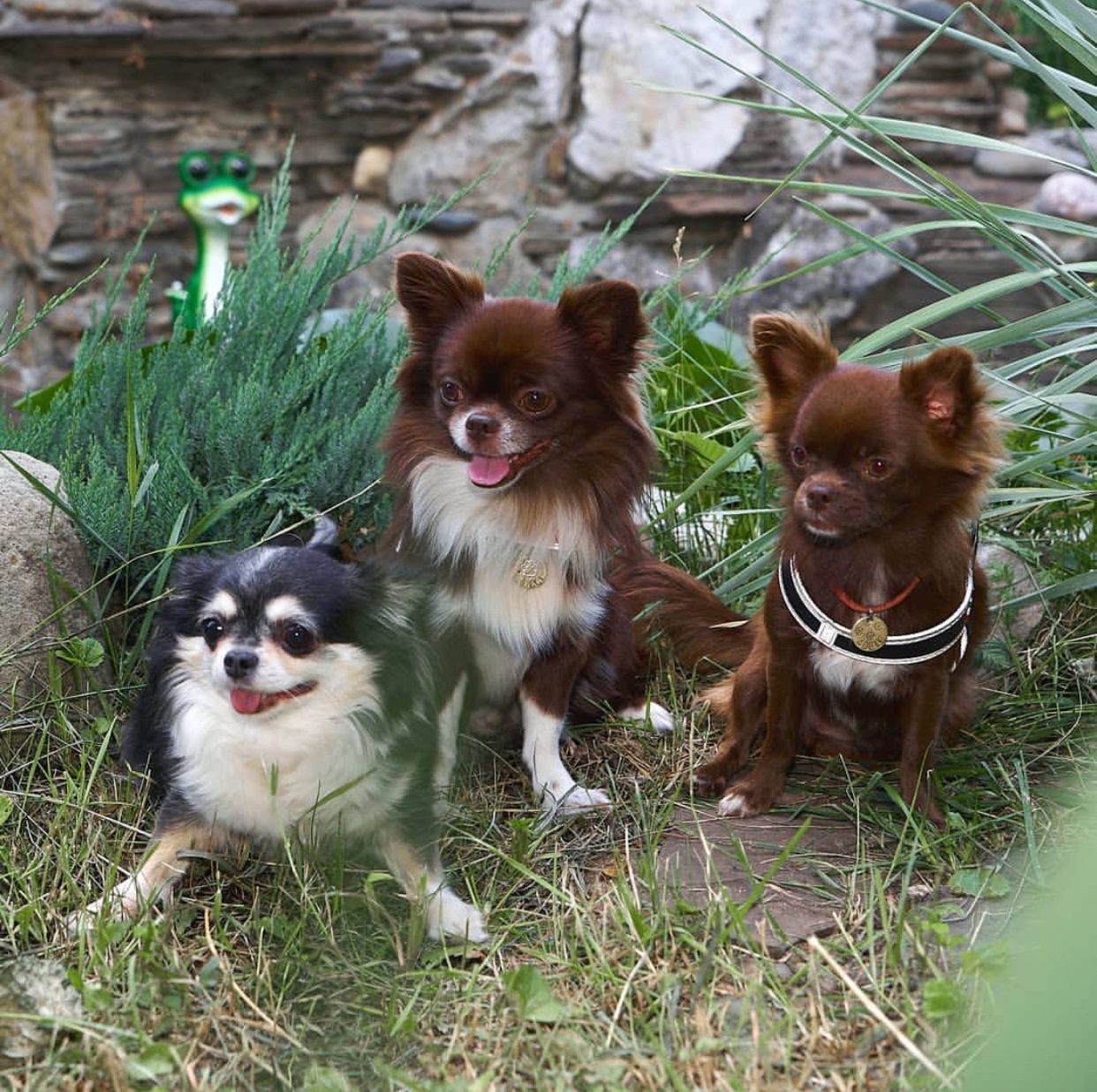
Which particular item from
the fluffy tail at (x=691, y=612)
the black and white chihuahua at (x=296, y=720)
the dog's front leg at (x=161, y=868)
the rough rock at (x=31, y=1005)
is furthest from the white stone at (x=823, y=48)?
the rough rock at (x=31, y=1005)

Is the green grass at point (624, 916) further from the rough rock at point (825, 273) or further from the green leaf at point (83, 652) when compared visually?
the rough rock at point (825, 273)

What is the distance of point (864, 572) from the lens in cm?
249

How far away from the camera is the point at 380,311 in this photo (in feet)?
12.7

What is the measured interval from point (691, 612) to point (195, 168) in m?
3.70

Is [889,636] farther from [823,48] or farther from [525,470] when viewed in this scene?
[823,48]

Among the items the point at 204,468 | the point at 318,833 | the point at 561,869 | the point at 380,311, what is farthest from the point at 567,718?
the point at 380,311

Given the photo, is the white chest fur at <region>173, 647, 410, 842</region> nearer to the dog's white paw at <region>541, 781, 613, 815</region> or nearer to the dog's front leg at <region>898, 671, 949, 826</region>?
the dog's white paw at <region>541, 781, 613, 815</region>

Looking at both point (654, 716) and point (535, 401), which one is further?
point (654, 716)

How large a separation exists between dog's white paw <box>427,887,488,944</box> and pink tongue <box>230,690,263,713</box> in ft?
1.56

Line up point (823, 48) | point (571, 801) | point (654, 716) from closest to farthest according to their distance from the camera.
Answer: point (571, 801) → point (654, 716) → point (823, 48)

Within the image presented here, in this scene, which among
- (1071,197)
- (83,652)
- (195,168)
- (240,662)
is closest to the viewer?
(240,662)

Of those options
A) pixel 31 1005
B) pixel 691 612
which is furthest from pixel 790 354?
pixel 31 1005

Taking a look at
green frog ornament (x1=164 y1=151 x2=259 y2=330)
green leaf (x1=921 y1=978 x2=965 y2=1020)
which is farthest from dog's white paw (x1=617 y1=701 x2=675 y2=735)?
green frog ornament (x1=164 y1=151 x2=259 y2=330)

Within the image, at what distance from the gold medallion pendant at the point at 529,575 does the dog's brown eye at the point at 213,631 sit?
0.64 m
